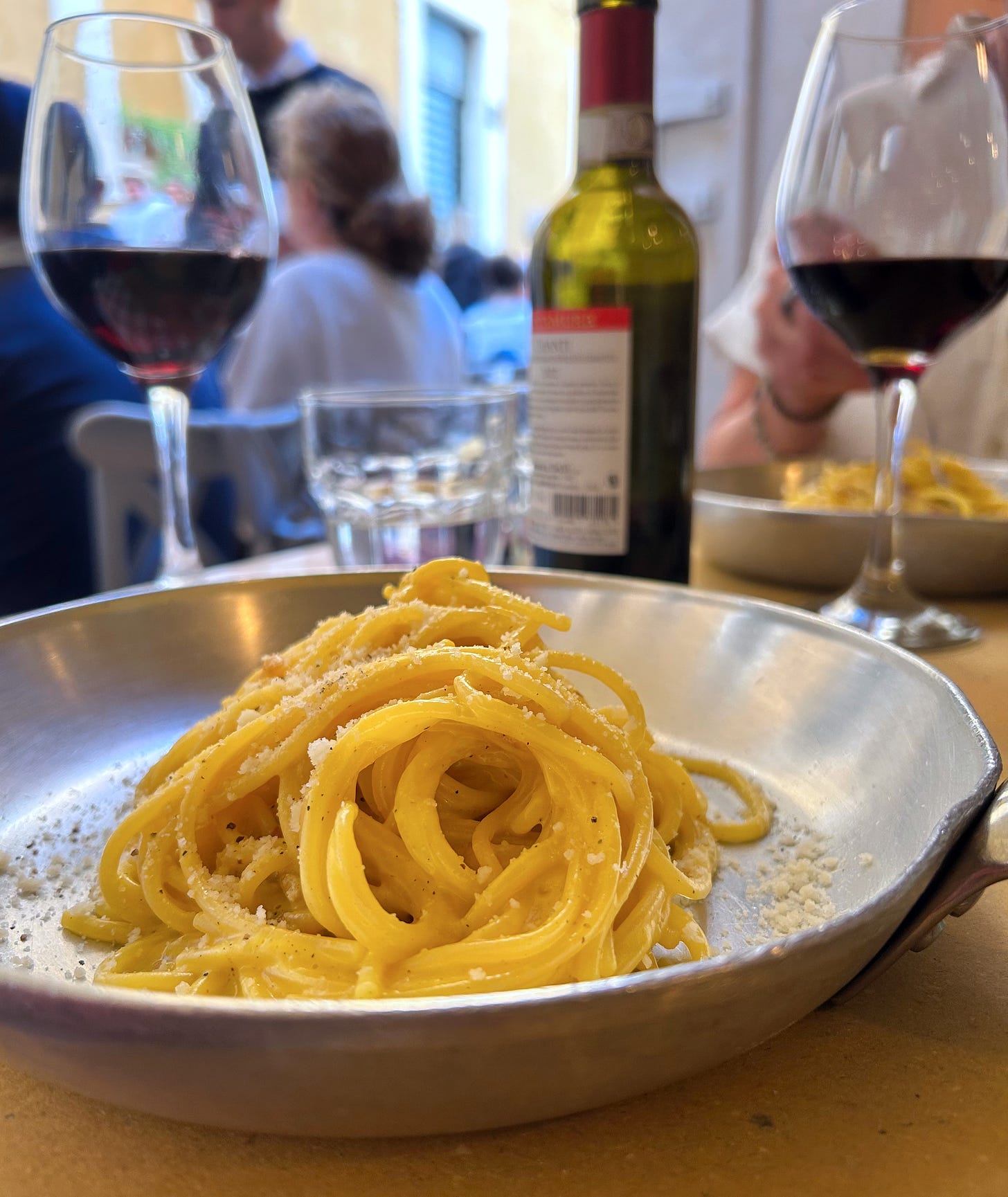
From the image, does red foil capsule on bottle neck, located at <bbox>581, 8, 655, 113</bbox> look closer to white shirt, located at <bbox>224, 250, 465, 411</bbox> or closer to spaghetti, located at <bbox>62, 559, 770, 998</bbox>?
spaghetti, located at <bbox>62, 559, 770, 998</bbox>

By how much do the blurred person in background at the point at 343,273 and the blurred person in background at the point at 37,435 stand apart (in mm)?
670

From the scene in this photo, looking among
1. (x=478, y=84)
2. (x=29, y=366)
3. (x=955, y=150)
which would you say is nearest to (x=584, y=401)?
(x=955, y=150)

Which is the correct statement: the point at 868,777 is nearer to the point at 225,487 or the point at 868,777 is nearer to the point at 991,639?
the point at 991,639

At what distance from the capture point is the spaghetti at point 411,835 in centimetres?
36

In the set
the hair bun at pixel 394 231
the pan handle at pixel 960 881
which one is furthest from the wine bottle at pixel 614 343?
the hair bun at pixel 394 231

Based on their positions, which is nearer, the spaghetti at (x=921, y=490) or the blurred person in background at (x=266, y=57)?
the spaghetti at (x=921, y=490)

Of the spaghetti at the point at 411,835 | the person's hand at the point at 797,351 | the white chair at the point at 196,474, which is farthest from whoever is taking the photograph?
the white chair at the point at 196,474

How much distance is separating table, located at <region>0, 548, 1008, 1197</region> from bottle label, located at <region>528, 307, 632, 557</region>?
51 cm

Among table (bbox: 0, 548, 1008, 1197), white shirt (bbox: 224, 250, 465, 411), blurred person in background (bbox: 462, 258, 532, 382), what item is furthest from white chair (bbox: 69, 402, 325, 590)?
blurred person in background (bbox: 462, 258, 532, 382)

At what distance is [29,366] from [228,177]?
4.13 feet

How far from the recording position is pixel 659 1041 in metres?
0.25

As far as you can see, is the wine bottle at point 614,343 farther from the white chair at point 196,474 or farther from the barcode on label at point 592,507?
the white chair at point 196,474

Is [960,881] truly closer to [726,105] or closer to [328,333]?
[328,333]

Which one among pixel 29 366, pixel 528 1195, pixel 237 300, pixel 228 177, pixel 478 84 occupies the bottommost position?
pixel 528 1195
